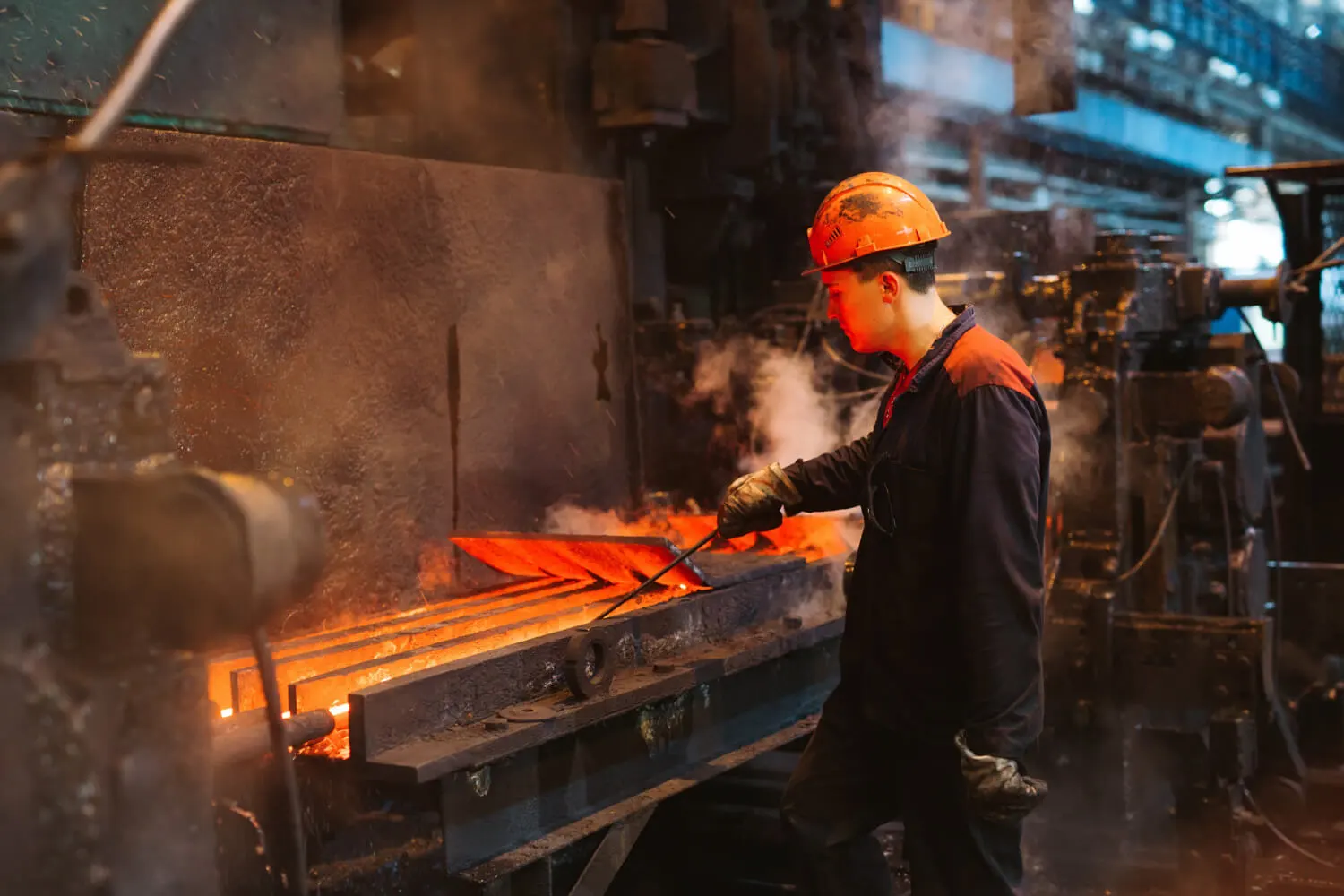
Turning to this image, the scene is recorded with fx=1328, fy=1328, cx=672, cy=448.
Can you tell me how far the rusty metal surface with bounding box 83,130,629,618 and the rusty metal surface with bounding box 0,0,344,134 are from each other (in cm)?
19

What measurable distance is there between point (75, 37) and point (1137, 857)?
14.6 ft

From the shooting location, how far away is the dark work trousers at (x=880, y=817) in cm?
283

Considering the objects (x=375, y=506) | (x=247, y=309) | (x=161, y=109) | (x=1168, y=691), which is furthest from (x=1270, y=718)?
(x=161, y=109)

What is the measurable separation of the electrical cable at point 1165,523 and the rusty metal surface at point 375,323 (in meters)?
2.05

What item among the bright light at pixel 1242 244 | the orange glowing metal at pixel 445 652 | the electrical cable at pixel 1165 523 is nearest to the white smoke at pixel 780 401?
the electrical cable at pixel 1165 523

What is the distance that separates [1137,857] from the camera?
4.90m

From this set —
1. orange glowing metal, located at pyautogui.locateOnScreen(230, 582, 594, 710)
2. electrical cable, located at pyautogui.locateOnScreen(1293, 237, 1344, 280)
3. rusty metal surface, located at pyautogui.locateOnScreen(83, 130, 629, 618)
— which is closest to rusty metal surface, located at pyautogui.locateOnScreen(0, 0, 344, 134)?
rusty metal surface, located at pyautogui.locateOnScreen(83, 130, 629, 618)

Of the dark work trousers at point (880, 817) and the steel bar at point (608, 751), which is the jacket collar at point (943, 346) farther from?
the steel bar at point (608, 751)

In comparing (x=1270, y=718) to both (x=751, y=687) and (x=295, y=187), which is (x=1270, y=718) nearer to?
(x=751, y=687)

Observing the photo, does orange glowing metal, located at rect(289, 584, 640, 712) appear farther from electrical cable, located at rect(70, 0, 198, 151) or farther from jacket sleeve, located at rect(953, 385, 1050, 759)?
electrical cable, located at rect(70, 0, 198, 151)

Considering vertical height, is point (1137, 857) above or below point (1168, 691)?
below

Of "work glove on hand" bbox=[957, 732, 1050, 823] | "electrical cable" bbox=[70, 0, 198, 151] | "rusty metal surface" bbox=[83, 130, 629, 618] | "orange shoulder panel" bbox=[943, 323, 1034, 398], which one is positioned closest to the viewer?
"electrical cable" bbox=[70, 0, 198, 151]

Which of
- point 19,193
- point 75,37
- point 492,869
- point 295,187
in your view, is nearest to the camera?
point 19,193

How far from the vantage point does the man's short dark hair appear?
9.95 ft
